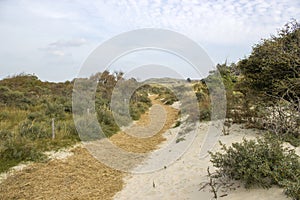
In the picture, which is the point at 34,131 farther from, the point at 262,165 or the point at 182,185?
the point at 262,165

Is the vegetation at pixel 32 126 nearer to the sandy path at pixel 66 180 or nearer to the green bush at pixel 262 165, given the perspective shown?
the sandy path at pixel 66 180

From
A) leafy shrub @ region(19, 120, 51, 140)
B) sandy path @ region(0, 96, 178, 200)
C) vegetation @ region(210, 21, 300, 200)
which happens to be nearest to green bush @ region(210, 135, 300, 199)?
vegetation @ region(210, 21, 300, 200)

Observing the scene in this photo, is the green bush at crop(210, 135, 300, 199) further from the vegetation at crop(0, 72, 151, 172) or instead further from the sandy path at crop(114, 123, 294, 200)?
the vegetation at crop(0, 72, 151, 172)

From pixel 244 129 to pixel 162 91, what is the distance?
3017cm

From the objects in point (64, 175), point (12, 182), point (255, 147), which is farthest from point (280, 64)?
point (12, 182)

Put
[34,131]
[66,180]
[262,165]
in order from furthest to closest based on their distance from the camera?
[34,131], [66,180], [262,165]

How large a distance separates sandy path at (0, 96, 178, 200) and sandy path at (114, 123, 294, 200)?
46 cm

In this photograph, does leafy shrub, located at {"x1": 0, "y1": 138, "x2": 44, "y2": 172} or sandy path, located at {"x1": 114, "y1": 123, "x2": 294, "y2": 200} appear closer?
sandy path, located at {"x1": 114, "y1": 123, "x2": 294, "y2": 200}

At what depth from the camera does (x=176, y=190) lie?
225 inches

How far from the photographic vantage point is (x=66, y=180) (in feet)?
22.2

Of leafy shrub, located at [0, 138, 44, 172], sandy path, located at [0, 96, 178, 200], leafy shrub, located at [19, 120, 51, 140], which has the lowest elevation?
sandy path, located at [0, 96, 178, 200]

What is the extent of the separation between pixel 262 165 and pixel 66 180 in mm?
4717

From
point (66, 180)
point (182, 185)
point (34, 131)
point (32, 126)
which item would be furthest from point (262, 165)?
point (32, 126)

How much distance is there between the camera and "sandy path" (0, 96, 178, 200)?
234 inches
